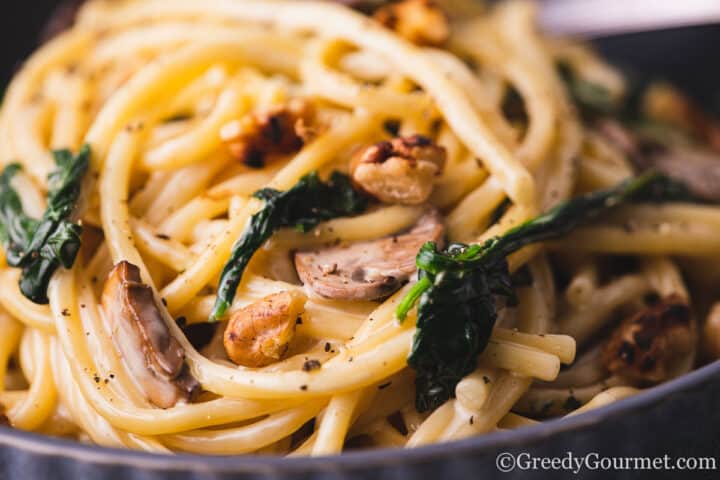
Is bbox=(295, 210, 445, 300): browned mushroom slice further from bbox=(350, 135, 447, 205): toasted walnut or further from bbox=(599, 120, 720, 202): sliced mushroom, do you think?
bbox=(599, 120, 720, 202): sliced mushroom

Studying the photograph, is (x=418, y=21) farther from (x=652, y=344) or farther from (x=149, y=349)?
(x=149, y=349)

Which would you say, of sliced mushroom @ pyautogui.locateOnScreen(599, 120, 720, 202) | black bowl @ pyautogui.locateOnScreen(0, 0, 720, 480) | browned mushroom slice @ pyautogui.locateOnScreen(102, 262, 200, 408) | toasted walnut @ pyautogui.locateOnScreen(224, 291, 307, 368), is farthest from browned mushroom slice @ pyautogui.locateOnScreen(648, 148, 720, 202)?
browned mushroom slice @ pyautogui.locateOnScreen(102, 262, 200, 408)

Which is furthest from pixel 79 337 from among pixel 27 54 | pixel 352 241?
pixel 27 54

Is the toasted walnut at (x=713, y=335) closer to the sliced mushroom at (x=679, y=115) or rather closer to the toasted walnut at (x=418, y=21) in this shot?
the toasted walnut at (x=418, y=21)

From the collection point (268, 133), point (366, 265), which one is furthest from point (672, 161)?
point (268, 133)

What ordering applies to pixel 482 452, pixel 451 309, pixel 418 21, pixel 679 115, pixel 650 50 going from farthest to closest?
pixel 650 50 → pixel 679 115 → pixel 418 21 → pixel 451 309 → pixel 482 452
